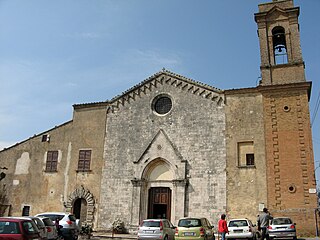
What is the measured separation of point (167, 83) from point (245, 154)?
7552mm

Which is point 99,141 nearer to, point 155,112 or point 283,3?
point 155,112

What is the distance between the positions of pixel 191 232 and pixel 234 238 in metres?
2.69

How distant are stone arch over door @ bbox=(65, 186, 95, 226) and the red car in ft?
42.5

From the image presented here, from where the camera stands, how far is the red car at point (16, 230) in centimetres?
1010

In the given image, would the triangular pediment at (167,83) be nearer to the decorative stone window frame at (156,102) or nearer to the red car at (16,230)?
the decorative stone window frame at (156,102)

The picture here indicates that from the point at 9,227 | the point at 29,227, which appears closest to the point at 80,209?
the point at 29,227

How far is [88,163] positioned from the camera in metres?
24.8

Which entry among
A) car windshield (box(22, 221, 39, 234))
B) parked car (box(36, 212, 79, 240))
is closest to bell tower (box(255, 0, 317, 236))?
parked car (box(36, 212, 79, 240))

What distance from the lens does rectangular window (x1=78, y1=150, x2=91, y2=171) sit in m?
24.7

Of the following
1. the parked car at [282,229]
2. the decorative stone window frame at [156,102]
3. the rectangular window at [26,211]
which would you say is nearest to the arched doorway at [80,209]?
the rectangular window at [26,211]

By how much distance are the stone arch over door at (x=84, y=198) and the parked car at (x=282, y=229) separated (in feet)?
39.8

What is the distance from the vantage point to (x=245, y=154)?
21062 millimetres

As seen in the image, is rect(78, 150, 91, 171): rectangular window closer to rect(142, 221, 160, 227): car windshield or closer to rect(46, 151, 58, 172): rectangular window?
rect(46, 151, 58, 172): rectangular window

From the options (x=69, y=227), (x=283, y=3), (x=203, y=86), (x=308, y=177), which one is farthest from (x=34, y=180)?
(x=283, y=3)
